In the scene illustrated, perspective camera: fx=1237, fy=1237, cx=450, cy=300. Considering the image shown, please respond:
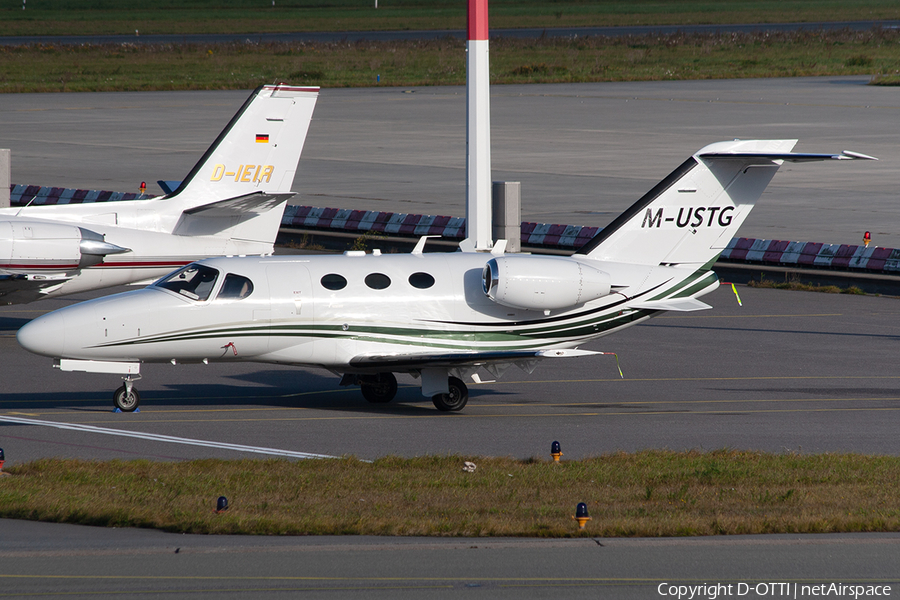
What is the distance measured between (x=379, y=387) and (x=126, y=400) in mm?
4154

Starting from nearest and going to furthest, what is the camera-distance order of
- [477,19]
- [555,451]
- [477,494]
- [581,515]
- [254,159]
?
[581,515] < [477,494] < [555,451] < [477,19] < [254,159]

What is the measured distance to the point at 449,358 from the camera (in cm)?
1950

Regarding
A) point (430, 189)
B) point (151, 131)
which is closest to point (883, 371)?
point (430, 189)

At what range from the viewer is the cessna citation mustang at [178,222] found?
24.3m

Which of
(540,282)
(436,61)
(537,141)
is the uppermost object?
(436,61)

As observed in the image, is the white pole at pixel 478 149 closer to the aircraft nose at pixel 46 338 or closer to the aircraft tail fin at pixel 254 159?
the aircraft tail fin at pixel 254 159

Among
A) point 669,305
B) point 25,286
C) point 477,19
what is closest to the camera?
point 669,305

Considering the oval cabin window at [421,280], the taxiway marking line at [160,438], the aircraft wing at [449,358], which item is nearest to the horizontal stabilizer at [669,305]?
the aircraft wing at [449,358]

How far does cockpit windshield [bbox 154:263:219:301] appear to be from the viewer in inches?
775

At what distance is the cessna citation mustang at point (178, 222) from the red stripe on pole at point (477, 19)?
15.8 ft

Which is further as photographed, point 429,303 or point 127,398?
point 429,303

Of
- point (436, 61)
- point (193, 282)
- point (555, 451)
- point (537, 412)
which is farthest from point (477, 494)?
point (436, 61)

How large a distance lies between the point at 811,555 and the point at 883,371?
11.7 meters

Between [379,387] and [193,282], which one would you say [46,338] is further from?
[379,387]
